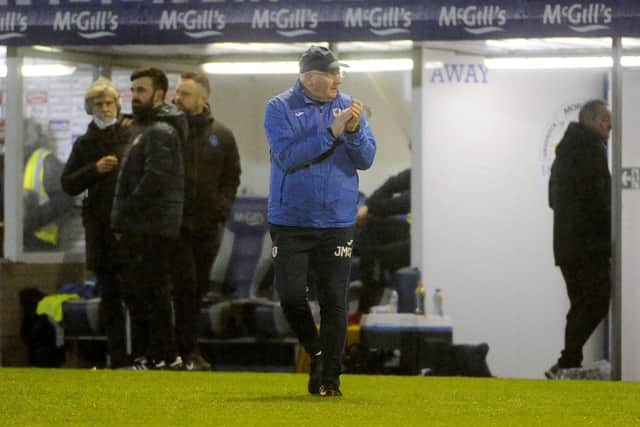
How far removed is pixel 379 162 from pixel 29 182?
2683 millimetres

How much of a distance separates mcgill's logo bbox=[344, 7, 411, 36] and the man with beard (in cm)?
120

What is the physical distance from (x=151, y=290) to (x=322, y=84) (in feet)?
10.3

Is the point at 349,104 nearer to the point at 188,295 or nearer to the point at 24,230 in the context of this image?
the point at 188,295

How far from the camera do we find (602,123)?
10.9m

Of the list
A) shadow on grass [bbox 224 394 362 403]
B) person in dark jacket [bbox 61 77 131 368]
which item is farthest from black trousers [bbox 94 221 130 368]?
shadow on grass [bbox 224 394 362 403]

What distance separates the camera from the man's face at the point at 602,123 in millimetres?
10875

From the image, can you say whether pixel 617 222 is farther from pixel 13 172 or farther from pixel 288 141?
pixel 13 172

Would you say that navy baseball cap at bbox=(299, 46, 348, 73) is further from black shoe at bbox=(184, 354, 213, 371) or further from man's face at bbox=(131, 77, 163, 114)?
black shoe at bbox=(184, 354, 213, 371)

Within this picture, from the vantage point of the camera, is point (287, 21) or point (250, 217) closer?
point (287, 21)

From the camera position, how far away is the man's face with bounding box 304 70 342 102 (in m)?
7.90

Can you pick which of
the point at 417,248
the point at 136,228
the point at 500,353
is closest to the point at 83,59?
the point at 136,228

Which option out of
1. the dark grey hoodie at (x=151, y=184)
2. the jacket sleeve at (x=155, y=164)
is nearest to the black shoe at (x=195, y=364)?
the dark grey hoodie at (x=151, y=184)

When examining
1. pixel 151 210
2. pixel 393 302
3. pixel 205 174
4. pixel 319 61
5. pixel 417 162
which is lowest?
pixel 393 302

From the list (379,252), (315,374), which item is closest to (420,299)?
(379,252)
